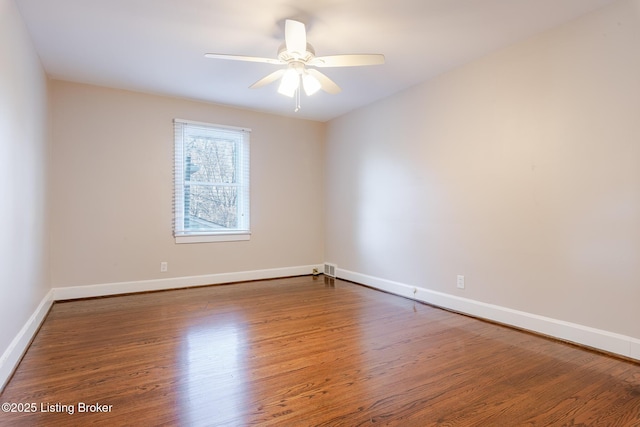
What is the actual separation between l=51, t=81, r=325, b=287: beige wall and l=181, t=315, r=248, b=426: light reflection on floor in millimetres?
1755

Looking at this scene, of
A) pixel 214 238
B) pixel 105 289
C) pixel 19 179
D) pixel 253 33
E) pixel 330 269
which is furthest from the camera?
pixel 330 269

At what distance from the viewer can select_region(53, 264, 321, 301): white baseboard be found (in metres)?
3.77

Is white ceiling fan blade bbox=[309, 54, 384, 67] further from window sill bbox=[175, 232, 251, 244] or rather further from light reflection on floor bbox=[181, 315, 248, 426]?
window sill bbox=[175, 232, 251, 244]

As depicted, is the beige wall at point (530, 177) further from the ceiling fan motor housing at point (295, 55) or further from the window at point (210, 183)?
the window at point (210, 183)

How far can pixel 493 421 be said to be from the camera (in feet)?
5.19

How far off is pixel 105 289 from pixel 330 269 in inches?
115

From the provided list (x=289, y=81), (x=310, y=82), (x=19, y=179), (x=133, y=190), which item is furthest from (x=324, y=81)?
(x=133, y=190)

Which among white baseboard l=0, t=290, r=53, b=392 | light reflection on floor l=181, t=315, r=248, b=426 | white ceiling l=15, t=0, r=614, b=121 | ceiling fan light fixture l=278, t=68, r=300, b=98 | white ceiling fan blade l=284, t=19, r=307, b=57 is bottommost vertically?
light reflection on floor l=181, t=315, r=248, b=426

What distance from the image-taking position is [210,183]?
4586 mm

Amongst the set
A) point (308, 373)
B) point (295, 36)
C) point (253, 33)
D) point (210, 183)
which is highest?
point (253, 33)

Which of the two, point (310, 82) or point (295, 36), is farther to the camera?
point (310, 82)

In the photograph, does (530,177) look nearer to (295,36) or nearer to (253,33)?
(295,36)

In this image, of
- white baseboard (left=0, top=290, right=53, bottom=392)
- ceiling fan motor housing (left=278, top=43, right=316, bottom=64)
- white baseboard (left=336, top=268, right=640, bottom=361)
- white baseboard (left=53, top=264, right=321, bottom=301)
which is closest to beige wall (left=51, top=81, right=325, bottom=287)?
white baseboard (left=53, top=264, right=321, bottom=301)

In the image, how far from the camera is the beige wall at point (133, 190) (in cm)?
375
